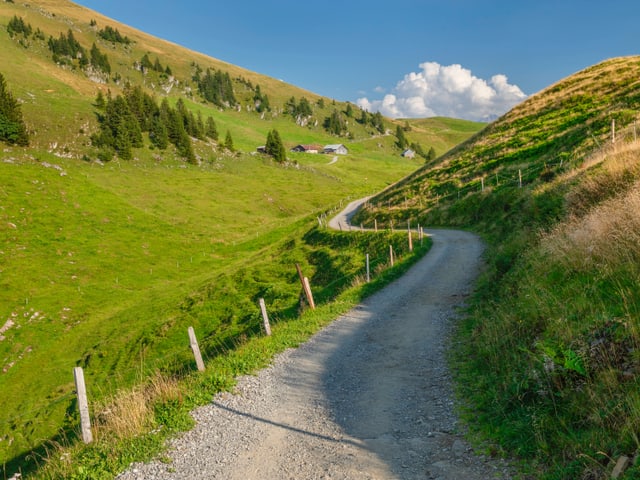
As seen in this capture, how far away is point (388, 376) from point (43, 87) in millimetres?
138858

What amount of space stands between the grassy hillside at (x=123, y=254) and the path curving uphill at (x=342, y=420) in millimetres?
2014

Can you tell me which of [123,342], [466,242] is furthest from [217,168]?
[466,242]

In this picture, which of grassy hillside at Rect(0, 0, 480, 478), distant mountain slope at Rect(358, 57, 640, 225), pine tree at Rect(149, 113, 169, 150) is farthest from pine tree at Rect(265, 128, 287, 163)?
distant mountain slope at Rect(358, 57, 640, 225)

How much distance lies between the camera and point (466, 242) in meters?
29.1

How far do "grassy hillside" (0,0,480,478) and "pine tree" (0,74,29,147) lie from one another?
233 centimetres

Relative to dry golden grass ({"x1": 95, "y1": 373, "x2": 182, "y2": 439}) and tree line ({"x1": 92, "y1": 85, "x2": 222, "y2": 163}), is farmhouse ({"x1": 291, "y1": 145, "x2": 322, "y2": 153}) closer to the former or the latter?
tree line ({"x1": 92, "y1": 85, "x2": 222, "y2": 163})

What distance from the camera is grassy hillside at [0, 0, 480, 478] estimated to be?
28.4 meters

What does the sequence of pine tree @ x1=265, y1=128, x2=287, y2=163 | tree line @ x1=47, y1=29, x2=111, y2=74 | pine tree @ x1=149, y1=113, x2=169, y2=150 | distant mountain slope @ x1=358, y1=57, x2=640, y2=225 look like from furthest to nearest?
tree line @ x1=47, y1=29, x2=111, y2=74
pine tree @ x1=265, y1=128, x2=287, y2=163
pine tree @ x1=149, y1=113, x2=169, y2=150
distant mountain slope @ x1=358, y1=57, x2=640, y2=225

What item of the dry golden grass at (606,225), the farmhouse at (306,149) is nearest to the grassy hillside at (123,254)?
the dry golden grass at (606,225)

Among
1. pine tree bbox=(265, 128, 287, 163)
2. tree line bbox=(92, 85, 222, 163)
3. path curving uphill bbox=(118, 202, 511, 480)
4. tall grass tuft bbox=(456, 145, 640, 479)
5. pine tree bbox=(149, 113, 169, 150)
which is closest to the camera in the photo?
tall grass tuft bbox=(456, 145, 640, 479)

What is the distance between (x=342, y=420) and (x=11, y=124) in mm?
95370

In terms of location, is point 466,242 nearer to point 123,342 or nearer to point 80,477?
point 80,477

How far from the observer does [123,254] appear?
54.6 metres

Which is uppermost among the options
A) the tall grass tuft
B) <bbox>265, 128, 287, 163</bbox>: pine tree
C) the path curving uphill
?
<bbox>265, 128, 287, 163</bbox>: pine tree
